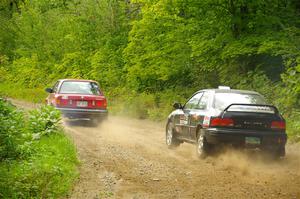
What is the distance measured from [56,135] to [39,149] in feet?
8.81

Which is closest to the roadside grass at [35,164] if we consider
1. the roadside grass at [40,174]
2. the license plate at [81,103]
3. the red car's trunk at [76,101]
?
the roadside grass at [40,174]

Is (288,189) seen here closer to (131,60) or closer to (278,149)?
(278,149)

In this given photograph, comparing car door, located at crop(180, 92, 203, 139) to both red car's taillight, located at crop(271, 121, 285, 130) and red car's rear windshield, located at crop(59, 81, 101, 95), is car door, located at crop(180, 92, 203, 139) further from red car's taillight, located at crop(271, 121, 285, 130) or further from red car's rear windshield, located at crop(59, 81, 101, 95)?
red car's rear windshield, located at crop(59, 81, 101, 95)

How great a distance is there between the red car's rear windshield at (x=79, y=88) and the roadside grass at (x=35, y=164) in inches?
259

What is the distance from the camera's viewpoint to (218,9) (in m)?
21.8

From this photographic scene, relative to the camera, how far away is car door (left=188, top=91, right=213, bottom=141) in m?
12.6

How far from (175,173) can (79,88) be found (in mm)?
11197

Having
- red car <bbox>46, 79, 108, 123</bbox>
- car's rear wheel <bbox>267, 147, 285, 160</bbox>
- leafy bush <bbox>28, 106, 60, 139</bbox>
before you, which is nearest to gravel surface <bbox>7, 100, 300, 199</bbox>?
car's rear wheel <bbox>267, 147, 285, 160</bbox>

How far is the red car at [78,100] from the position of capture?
20266 millimetres

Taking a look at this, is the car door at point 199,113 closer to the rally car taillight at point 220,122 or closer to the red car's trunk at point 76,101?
the rally car taillight at point 220,122

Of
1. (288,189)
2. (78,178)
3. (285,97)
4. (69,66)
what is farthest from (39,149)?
(69,66)

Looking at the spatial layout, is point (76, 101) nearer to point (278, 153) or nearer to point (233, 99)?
point (233, 99)

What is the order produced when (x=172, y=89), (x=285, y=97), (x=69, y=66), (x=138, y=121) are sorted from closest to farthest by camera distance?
(x=285, y=97) → (x=138, y=121) → (x=172, y=89) → (x=69, y=66)

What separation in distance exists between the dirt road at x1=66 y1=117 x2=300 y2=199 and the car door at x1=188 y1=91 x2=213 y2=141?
61cm
